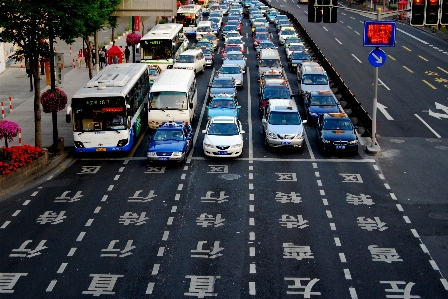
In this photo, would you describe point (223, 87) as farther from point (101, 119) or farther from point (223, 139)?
point (101, 119)

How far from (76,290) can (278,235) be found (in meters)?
7.13

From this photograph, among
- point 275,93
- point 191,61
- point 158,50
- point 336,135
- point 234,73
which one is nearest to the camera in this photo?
point 336,135

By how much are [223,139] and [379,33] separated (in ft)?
30.1

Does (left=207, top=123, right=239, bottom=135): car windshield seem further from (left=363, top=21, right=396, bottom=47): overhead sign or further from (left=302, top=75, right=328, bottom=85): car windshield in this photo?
(left=302, top=75, right=328, bottom=85): car windshield

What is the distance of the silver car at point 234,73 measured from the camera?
4862cm

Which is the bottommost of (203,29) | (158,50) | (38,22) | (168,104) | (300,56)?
(168,104)

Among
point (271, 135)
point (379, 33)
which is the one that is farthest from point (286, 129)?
point (379, 33)

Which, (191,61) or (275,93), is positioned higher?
(191,61)

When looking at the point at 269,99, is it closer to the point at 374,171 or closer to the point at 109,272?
the point at 374,171

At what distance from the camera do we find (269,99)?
3991 centimetres

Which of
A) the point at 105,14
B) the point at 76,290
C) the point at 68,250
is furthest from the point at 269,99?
the point at 76,290

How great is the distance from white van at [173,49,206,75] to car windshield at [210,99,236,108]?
34.7ft

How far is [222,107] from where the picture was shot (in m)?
39.2

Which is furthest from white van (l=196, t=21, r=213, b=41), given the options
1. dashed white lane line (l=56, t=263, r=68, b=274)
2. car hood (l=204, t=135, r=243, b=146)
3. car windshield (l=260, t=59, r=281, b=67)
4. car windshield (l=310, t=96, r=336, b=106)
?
dashed white lane line (l=56, t=263, r=68, b=274)
